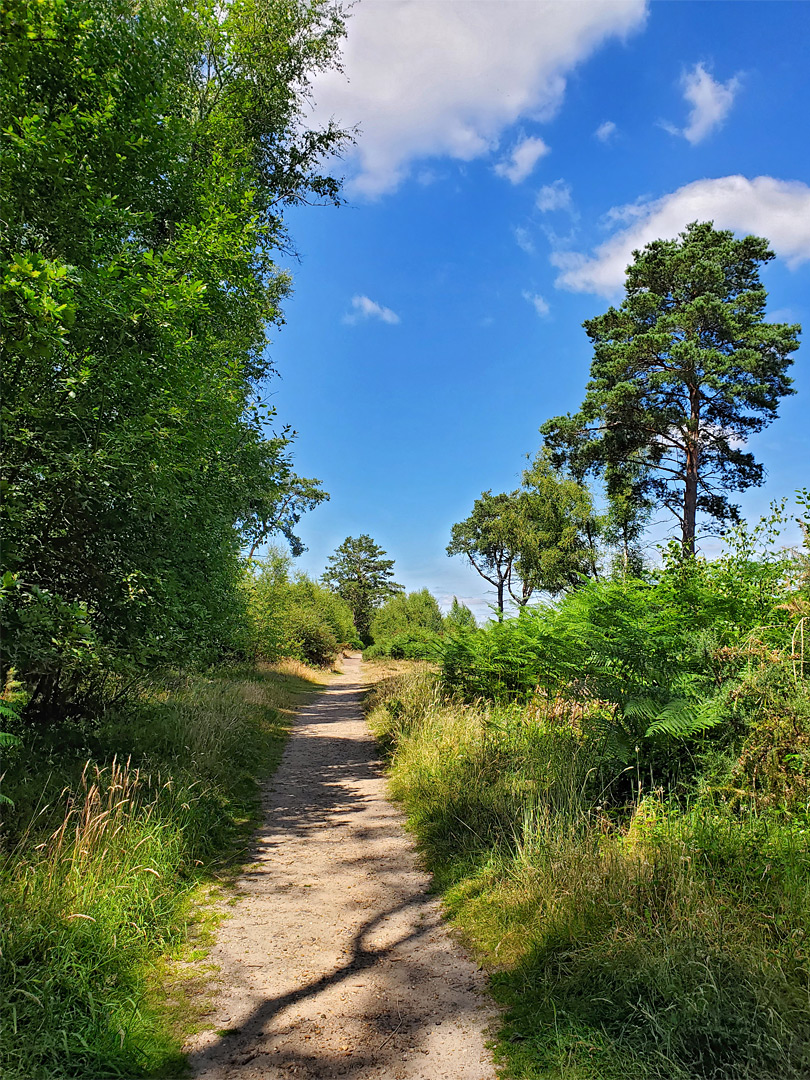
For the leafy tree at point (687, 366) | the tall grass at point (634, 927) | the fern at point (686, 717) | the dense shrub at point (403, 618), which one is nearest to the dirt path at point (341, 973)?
the tall grass at point (634, 927)

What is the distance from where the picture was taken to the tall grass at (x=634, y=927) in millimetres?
2473

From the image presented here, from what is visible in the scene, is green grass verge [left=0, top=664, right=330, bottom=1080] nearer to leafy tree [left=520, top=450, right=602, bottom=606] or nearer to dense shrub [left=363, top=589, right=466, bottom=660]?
leafy tree [left=520, top=450, right=602, bottom=606]

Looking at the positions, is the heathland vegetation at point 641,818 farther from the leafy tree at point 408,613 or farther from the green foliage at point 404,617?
the leafy tree at point 408,613

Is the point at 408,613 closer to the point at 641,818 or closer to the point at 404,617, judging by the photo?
the point at 404,617

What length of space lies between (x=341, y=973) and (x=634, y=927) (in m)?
1.83

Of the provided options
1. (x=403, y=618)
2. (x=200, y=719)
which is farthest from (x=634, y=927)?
(x=403, y=618)

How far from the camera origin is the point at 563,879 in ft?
12.2

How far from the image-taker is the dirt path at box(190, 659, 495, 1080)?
9.22ft

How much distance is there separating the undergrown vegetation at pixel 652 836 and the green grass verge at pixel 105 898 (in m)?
1.93

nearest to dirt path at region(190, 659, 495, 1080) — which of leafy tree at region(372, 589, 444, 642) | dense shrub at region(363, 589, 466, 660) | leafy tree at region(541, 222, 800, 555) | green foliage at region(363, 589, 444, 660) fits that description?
leafy tree at region(541, 222, 800, 555)

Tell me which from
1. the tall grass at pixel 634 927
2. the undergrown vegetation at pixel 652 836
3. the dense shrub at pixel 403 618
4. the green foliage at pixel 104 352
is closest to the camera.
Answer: the tall grass at pixel 634 927

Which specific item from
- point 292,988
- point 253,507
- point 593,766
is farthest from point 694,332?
point 292,988

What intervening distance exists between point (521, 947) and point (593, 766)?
217 cm

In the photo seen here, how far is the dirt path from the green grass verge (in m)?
0.29
